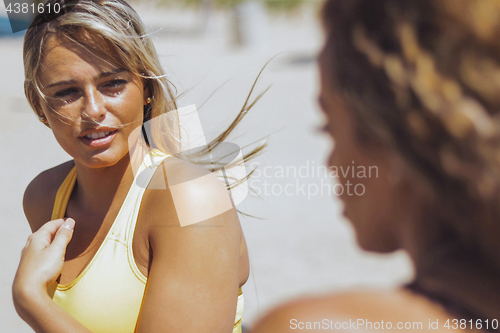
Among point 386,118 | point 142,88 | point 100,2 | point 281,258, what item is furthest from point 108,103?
point 281,258

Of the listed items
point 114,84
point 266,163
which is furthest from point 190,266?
point 266,163

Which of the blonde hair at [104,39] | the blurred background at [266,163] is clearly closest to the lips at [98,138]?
the blonde hair at [104,39]

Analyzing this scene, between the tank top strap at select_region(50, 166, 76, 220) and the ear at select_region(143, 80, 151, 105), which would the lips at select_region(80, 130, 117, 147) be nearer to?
the ear at select_region(143, 80, 151, 105)

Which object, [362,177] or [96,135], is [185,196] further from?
[362,177]

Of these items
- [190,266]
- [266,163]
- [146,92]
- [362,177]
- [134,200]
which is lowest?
[266,163]

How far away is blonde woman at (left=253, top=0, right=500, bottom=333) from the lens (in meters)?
0.50

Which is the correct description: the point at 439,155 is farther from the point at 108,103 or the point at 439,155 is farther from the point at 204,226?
the point at 108,103

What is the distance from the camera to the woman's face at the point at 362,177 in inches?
24.4

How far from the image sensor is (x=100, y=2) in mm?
1593

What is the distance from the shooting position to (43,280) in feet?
4.78

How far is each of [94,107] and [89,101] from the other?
3 centimetres

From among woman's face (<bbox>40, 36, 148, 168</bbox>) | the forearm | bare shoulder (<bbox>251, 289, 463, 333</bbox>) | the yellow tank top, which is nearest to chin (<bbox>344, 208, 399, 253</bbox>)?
bare shoulder (<bbox>251, 289, 463, 333</bbox>)

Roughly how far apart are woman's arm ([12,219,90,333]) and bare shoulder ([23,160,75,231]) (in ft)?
1.26

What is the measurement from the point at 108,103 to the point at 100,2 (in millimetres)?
372
